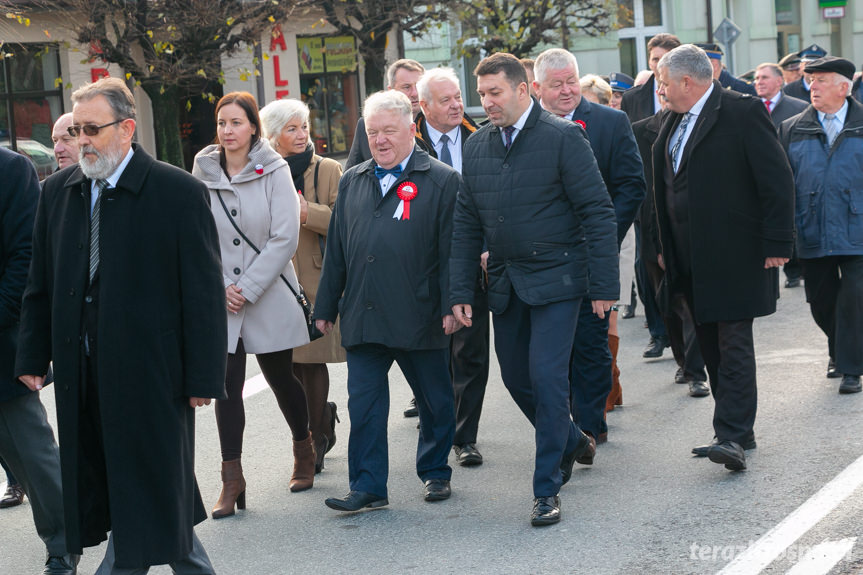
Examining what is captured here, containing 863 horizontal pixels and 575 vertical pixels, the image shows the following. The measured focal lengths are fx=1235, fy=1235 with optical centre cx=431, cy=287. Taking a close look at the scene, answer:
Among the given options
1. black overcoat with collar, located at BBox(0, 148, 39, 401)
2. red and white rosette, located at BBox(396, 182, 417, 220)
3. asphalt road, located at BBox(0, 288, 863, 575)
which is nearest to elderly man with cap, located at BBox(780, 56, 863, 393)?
asphalt road, located at BBox(0, 288, 863, 575)

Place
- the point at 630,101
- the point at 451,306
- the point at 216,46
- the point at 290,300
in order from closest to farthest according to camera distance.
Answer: the point at 451,306 → the point at 290,300 → the point at 630,101 → the point at 216,46

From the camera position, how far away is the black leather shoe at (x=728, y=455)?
5973 mm

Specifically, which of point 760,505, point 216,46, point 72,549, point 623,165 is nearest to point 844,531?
point 760,505

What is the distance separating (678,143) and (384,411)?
2083mm

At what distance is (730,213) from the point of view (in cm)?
627

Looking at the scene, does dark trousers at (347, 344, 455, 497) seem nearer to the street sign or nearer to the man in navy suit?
the man in navy suit

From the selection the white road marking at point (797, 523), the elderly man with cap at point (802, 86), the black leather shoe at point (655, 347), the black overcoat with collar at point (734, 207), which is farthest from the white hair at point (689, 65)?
the elderly man with cap at point (802, 86)

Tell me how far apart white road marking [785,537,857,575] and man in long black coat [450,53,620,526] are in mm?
1149

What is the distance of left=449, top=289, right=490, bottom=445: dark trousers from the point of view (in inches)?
272

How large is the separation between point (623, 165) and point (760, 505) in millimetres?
2236

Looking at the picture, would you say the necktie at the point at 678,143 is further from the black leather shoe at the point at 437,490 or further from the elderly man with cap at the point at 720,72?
the elderly man with cap at the point at 720,72

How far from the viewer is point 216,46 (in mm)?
19969

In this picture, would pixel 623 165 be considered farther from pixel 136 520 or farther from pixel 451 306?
pixel 136 520

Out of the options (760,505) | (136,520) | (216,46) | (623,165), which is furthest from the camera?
(216,46)
